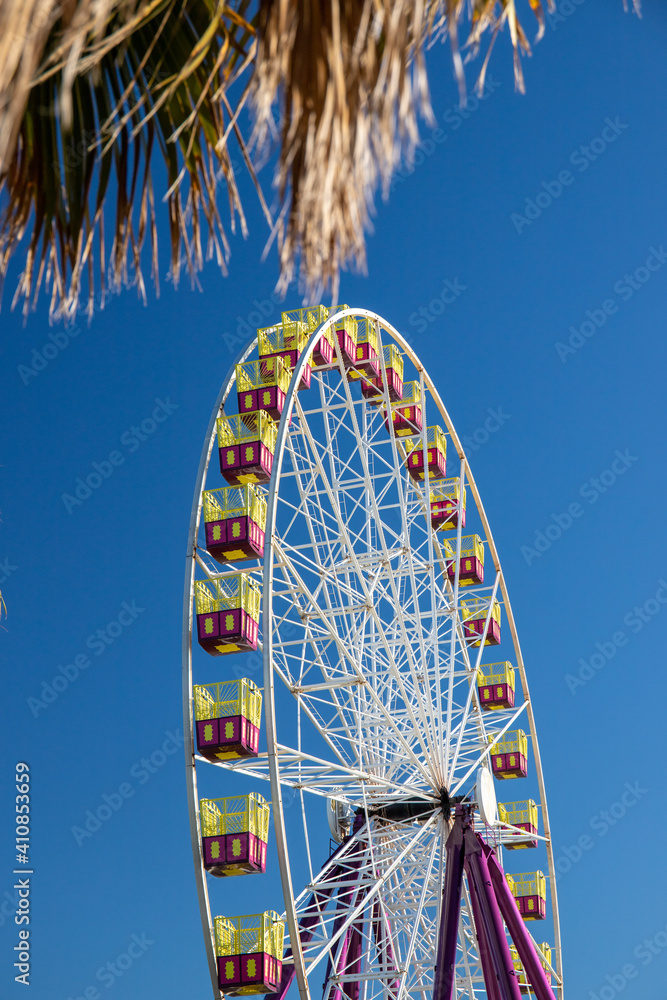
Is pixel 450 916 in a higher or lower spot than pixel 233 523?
lower

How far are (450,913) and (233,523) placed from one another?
6295 mm

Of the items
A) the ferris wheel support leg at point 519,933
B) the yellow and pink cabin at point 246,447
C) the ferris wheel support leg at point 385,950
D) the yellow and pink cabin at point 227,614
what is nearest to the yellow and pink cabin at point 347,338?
the yellow and pink cabin at point 246,447

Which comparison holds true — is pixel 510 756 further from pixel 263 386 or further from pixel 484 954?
pixel 263 386

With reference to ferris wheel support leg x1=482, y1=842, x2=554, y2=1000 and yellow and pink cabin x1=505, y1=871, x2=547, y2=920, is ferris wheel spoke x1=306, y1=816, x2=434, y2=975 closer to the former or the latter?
ferris wheel support leg x1=482, y1=842, x2=554, y2=1000

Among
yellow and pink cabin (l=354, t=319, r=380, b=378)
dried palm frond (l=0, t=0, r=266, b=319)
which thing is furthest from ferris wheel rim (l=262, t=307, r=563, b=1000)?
dried palm frond (l=0, t=0, r=266, b=319)

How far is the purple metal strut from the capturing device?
52.9 feet

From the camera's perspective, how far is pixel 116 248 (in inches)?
143

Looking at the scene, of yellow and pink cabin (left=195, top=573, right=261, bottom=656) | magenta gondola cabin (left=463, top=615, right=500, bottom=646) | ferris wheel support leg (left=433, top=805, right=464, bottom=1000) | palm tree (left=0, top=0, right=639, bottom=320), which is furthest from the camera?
magenta gondola cabin (left=463, top=615, right=500, bottom=646)

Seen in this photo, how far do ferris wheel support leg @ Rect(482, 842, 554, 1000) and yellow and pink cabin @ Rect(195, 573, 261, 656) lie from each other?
4659 millimetres

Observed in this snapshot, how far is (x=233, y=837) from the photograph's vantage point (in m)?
15.5

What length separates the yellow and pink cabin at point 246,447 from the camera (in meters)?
18.4

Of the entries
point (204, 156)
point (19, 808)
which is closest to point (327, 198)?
point (204, 156)

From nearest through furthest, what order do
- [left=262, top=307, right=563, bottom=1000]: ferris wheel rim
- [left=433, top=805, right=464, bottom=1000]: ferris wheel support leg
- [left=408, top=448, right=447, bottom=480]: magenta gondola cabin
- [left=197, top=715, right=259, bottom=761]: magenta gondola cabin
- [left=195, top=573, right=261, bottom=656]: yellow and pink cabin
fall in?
1. [left=262, top=307, right=563, bottom=1000]: ferris wheel rim
2. [left=197, top=715, right=259, bottom=761]: magenta gondola cabin
3. [left=433, top=805, right=464, bottom=1000]: ferris wheel support leg
4. [left=195, top=573, right=261, bottom=656]: yellow and pink cabin
5. [left=408, top=448, right=447, bottom=480]: magenta gondola cabin

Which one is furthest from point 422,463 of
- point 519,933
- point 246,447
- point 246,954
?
point 246,954
